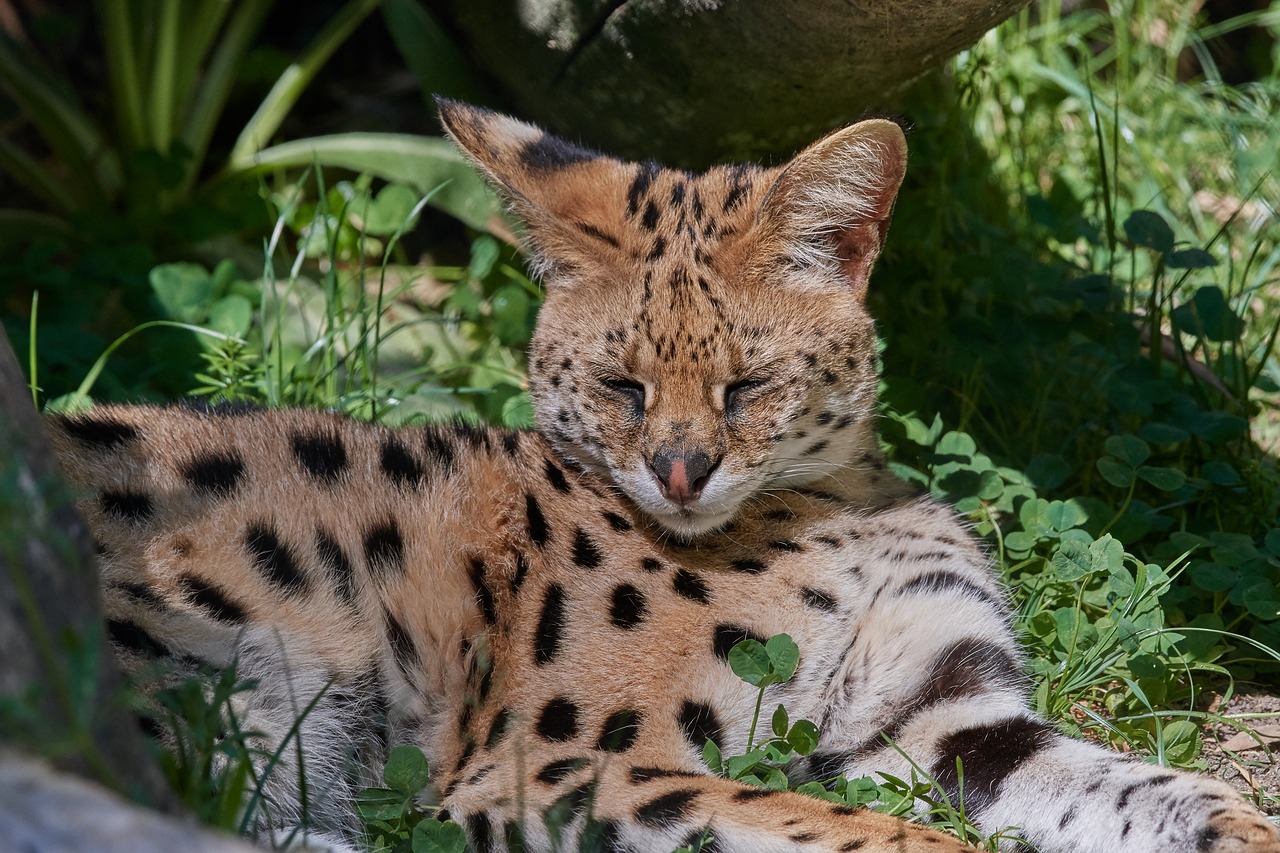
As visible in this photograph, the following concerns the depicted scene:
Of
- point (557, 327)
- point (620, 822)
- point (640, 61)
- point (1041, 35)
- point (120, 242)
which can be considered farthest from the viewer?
point (1041, 35)

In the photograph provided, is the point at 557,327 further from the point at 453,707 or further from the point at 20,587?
the point at 20,587

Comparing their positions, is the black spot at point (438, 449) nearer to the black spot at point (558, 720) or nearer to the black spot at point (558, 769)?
the black spot at point (558, 720)

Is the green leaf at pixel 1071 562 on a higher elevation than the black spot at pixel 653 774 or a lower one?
higher

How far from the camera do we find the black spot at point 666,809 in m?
2.61

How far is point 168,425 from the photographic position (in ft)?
10.3

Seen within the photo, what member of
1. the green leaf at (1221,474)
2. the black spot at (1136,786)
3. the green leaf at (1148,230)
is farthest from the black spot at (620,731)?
the green leaf at (1148,230)

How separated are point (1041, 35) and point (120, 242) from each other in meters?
4.25

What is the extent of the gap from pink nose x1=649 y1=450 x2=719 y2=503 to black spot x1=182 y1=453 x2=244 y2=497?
0.99 metres

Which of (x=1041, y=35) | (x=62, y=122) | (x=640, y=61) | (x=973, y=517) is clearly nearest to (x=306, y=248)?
(x=640, y=61)

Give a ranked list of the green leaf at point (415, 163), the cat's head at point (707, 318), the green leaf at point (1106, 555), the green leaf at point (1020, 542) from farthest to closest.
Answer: the green leaf at point (415, 163) → the green leaf at point (1020, 542) → the green leaf at point (1106, 555) → the cat's head at point (707, 318)

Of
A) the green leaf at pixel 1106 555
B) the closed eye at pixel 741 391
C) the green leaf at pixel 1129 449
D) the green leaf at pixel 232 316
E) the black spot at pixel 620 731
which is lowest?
the black spot at pixel 620 731

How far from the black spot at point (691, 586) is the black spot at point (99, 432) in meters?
1.33

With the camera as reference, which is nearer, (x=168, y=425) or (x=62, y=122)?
(x=168, y=425)

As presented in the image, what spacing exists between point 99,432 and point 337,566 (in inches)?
25.5
